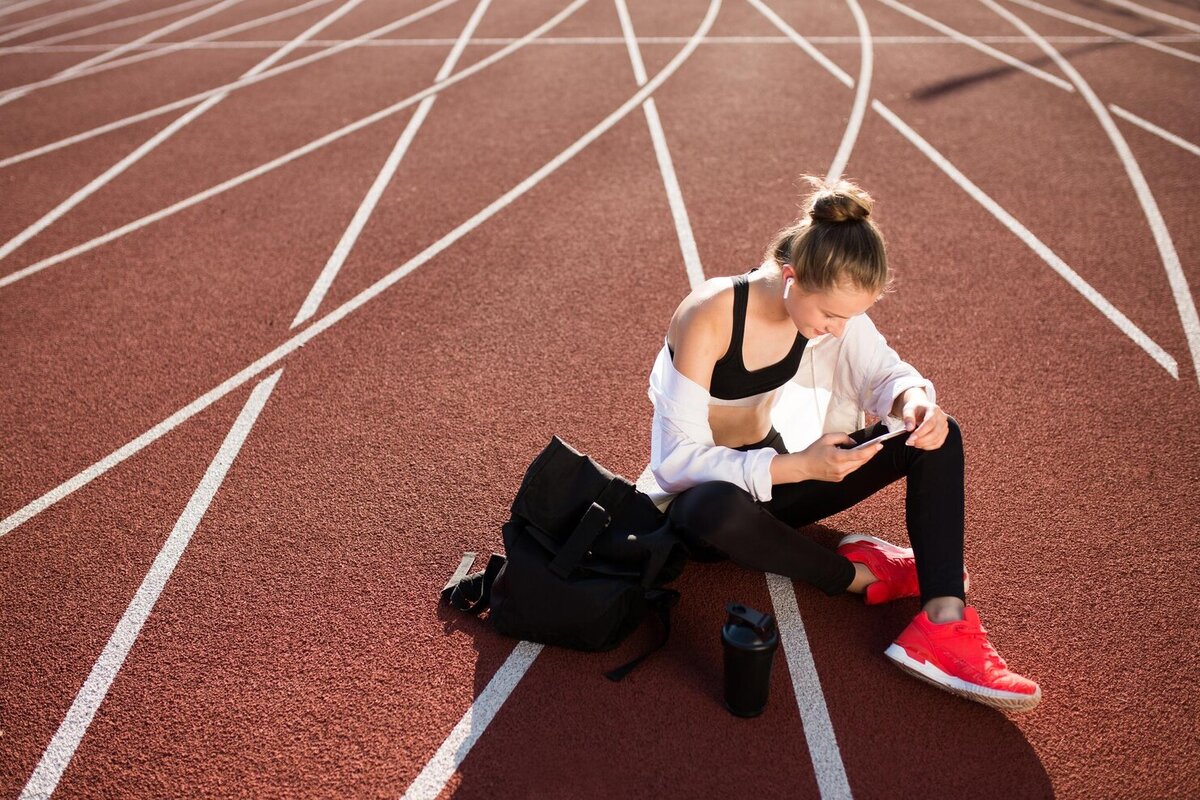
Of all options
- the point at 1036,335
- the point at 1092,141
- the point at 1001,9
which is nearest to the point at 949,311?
the point at 1036,335

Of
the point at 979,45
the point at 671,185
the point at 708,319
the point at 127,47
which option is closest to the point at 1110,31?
the point at 979,45

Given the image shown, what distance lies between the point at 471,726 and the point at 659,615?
751 mm

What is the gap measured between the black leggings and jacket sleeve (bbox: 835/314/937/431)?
5.3 inches

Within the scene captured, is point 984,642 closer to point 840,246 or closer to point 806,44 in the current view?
point 840,246

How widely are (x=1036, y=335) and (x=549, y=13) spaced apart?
312 inches

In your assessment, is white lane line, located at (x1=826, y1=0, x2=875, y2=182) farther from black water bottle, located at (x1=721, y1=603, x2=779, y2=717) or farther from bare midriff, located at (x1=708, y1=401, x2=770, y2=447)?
black water bottle, located at (x1=721, y1=603, x2=779, y2=717)

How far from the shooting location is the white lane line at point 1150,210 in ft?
15.7

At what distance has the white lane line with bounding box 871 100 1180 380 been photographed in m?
4.61

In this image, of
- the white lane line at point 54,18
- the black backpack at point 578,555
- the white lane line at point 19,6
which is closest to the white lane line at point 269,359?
the black backpack at point 578,555

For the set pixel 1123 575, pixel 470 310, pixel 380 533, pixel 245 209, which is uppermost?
pixel 245 209

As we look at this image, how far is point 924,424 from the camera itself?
2.85 meters

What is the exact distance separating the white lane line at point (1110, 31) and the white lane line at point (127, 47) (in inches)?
398

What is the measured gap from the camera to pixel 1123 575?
335cm

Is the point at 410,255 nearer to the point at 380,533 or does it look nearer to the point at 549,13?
the point at 380,533
